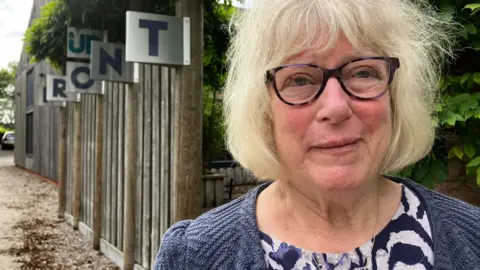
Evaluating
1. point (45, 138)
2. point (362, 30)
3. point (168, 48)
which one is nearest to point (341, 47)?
point (362, 30)

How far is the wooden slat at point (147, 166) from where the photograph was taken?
15.6 feet

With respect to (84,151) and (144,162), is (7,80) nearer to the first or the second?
(84,151)

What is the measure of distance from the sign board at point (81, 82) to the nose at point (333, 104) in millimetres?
5491

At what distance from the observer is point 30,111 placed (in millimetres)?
Result: 23047

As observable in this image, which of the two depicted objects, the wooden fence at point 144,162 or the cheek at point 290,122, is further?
the wooden fence at point 144,162

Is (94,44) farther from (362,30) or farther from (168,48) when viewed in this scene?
(362,30)

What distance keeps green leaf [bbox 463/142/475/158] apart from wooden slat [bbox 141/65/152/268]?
3251 millimetres

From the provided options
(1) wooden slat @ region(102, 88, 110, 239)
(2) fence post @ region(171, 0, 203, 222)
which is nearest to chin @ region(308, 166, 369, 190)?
(2) fence post @ region(171, 0, 203, 222)

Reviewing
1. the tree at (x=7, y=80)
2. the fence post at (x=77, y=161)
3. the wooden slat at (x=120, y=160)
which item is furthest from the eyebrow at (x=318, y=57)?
the tree at (x=7, y=80)

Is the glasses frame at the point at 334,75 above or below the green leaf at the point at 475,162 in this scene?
above

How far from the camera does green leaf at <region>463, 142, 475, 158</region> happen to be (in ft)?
6.75

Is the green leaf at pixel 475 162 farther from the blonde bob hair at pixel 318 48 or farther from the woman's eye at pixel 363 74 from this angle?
the woman's eye at pixel 363 74

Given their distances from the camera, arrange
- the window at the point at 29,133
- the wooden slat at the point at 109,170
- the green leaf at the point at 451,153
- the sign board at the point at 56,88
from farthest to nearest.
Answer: the window at the point at 29,133 < the sign board at the point at 56,88 < the wooden slat at the point at 109,170 < the green leaf at the point at 451,153

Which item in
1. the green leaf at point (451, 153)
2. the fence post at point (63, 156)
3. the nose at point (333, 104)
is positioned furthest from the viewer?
the fence post at point (63, 156)
